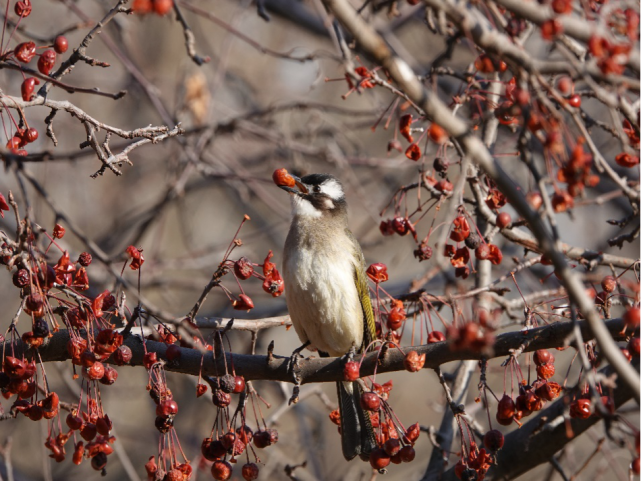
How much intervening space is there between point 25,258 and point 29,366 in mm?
842

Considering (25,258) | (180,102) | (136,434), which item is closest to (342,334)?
(25,258)

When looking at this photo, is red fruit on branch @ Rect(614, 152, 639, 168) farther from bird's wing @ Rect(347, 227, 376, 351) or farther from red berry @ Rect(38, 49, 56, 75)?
red berry @ Rect(38, 49, 56, 75)

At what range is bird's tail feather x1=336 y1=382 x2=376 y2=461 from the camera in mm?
5430

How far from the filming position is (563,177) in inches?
114

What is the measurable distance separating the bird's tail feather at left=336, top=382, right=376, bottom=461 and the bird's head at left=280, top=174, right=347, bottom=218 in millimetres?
1553

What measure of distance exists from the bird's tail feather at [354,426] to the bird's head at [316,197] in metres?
1.55

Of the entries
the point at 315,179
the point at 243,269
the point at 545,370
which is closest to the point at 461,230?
the point at 545,370

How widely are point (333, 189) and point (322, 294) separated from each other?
4.70ft

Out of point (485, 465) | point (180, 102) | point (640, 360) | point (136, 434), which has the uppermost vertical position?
point (180, 102)

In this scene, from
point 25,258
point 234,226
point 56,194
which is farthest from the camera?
point 234,226

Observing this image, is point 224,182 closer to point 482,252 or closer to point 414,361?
point 482,252

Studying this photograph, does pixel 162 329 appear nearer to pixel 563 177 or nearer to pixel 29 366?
pixel 29 366

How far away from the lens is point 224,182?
9.98 meters

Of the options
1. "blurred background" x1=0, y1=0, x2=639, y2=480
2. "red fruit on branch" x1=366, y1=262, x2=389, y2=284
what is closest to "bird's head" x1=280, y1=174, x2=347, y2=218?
"blurred background" x1=0, y1=0, x2=639, y2=480
